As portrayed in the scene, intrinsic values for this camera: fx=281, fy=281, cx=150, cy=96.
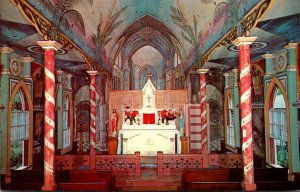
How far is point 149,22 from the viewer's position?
2128 cm

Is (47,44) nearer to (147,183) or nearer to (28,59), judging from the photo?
(28,59)

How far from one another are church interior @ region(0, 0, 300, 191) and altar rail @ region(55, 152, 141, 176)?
0.04 meters

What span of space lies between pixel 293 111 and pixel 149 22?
44.0 feet

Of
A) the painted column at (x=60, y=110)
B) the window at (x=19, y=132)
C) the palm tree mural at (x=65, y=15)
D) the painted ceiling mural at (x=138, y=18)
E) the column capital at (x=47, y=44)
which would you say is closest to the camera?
the column capital at (x=47, y=44)

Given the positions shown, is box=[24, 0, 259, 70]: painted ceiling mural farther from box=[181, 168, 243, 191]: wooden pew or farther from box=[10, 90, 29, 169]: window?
box=[181, 168, 243, 191]: wooden pew

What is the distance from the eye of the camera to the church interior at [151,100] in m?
8.71

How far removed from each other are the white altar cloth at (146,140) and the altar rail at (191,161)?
363cm

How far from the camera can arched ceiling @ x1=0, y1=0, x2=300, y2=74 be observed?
801 cm

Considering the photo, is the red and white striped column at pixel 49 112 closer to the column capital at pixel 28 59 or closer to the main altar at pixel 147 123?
the column capital at pixel 28 59

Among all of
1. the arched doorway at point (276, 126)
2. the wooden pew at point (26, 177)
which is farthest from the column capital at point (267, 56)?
the wooden pew at point (26, 177)

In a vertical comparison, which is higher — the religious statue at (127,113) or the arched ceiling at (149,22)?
the arched ceiling at (149,22)

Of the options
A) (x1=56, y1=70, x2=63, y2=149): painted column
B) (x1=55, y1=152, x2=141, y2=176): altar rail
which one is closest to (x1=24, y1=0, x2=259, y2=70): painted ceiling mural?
(x1=56, y1=70, x2=63, y2=149): painted column

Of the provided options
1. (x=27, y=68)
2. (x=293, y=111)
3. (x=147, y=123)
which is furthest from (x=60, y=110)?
(x=293, y=111)

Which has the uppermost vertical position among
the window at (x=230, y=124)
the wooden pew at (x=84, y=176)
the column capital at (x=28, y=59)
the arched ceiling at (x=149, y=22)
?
the arched ceiling at (x=149, y=22)
